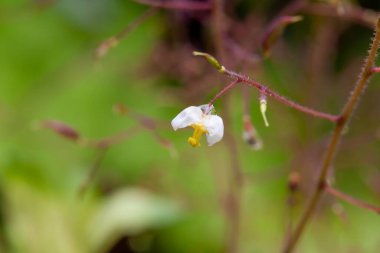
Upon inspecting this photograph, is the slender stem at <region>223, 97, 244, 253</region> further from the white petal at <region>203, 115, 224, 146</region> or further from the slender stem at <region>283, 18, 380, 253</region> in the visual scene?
the white petal at <region>203, 115, 224, 146</region>

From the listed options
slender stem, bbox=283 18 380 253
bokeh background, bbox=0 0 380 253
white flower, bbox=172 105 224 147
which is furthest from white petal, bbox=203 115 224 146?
bokeh background, bbox=0 0 380 253

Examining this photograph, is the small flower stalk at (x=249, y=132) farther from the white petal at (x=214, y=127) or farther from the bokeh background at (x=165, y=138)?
the white petal at (x=214, y=127)

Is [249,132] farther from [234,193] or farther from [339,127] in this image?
[234,193]

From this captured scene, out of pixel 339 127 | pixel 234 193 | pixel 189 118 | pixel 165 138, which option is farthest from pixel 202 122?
pixel 165 138

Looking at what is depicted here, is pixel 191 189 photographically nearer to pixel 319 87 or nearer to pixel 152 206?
pixel 152 206

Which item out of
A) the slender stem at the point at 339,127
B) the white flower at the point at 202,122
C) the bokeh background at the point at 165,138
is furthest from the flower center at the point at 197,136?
the bokeh background at the point at 165,138

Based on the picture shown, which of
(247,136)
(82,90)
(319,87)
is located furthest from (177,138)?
(247,136)
